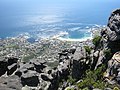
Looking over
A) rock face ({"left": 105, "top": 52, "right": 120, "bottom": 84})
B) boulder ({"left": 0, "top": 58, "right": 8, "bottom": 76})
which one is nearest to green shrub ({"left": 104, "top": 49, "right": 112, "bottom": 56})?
rock face ({"left": 105, "top": 52, "right": 120, "bottom": 84})

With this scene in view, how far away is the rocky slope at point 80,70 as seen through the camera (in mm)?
32066

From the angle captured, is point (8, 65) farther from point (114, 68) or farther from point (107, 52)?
point (114, 68)

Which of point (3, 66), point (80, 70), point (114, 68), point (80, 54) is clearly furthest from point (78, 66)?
point (3, 66)

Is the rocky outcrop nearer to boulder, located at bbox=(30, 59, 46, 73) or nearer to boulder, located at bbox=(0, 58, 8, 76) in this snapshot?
boulder, located at bbox=(0, 58, 8, 76)

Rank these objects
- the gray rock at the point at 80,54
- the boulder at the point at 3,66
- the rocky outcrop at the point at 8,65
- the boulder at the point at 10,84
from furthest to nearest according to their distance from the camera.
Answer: the boulder at the point at 3,66 → the rocky outcrop at the point at 8,65 → the gray rock at the point at 80,54 → the boulder at the point at 10,84

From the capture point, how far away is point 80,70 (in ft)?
130

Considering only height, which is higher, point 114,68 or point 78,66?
point 78,66

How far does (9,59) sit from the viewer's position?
160ft

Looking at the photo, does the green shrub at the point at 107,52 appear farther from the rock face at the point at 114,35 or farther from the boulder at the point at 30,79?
the boulder at the point at 30,79

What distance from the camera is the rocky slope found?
32066mm

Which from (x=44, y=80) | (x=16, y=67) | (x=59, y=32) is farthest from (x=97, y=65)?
(x=59, y=32)

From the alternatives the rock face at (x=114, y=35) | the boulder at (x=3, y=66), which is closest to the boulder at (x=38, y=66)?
the boulder at (x=3, y=66)

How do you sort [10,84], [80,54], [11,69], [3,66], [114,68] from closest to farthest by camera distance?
[114,68]
[10,84]
[80,54]
[11,69]
[3,66]

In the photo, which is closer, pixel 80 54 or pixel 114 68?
pixel 114 68
